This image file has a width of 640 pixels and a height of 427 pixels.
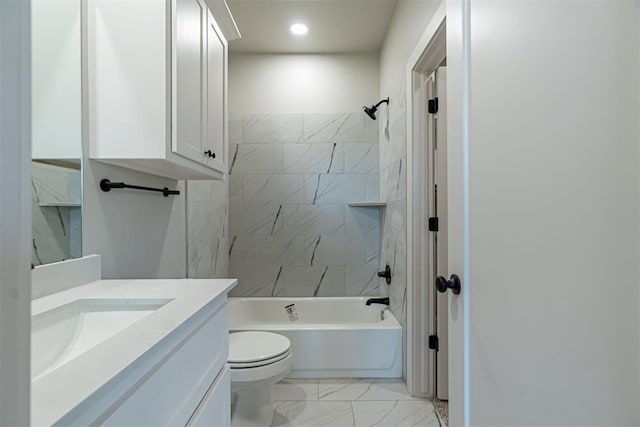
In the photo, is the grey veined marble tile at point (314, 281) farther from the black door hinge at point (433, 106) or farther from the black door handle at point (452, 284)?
the black door handle at point (452, 284)

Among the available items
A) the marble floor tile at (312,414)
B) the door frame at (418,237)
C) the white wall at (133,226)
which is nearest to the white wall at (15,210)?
the white wall at (133,226)

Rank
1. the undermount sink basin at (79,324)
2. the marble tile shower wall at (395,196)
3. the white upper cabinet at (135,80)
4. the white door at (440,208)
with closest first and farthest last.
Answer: the undermount sink basin at (79,324) < the white upper cabinet at (135,80) < the white door at (440,208) < the marble tile shower wall at (395,196)

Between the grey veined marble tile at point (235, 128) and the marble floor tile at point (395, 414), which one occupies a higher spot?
the grey veined marble tile at point (235, 128)

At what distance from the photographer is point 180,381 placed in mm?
840

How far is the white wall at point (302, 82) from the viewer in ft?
10.5

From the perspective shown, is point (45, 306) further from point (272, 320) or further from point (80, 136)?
point (272, 320)

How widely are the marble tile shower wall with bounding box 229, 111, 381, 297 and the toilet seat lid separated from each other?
3.77 feet

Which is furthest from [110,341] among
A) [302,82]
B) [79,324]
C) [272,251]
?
[302,82]

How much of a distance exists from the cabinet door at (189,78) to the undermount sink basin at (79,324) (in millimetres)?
619

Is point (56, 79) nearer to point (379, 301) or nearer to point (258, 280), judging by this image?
point (258, 280)

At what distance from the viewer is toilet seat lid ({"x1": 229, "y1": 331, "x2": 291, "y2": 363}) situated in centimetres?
176

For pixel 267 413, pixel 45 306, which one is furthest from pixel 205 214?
pixel 45 306

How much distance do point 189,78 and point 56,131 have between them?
545 millimetres

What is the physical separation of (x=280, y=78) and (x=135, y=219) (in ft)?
6.85
